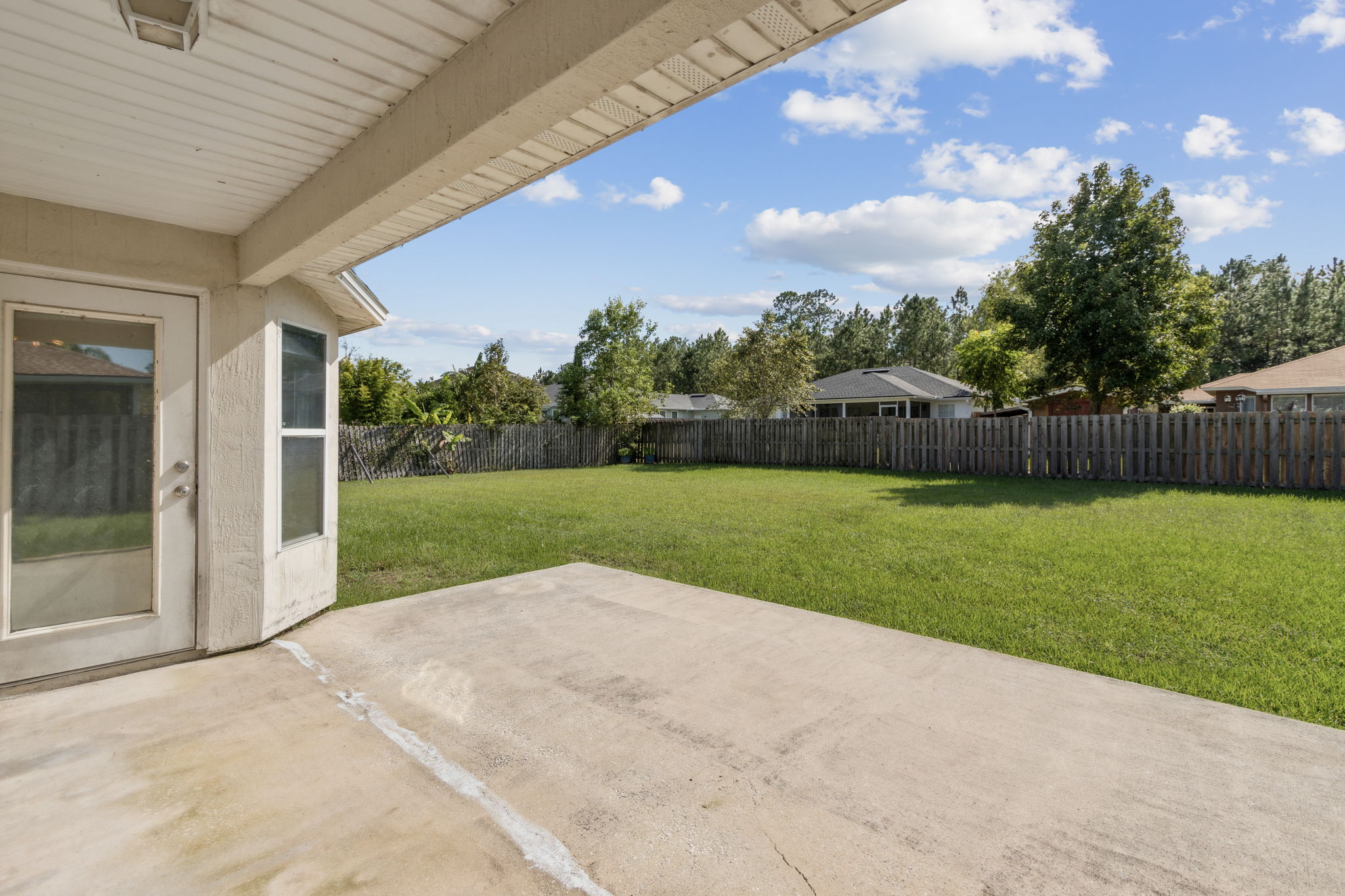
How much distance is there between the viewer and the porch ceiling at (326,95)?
172cm

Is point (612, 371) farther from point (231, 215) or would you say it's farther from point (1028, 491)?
point (231, 215)

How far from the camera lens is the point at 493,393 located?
23.1m

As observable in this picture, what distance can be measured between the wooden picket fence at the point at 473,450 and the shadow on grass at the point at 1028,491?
1049 centimetres

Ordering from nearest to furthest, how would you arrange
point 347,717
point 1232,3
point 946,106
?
point 347,717 < point 1232,3 < point 946,106

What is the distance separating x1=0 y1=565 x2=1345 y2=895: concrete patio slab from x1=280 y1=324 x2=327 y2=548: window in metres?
1.02

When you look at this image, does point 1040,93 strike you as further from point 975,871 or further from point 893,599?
point 975,871

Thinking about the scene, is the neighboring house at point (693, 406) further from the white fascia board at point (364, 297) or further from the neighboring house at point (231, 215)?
the neighboring house at point (231, 215)

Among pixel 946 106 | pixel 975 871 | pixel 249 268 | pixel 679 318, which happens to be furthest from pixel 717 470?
pixel 679 318

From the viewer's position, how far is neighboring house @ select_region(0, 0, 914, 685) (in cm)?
183

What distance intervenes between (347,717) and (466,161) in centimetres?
259

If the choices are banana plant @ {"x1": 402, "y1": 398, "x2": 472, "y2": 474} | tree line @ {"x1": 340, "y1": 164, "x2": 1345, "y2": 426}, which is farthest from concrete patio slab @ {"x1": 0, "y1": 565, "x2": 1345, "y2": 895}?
banana plant @ {"x1": 402, "y1": 398, "x2": 472, "y2": 474}

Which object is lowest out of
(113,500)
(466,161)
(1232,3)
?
(113,500)

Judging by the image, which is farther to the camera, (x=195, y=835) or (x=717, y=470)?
(x=717, y=470)

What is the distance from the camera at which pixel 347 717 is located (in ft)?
9.60
